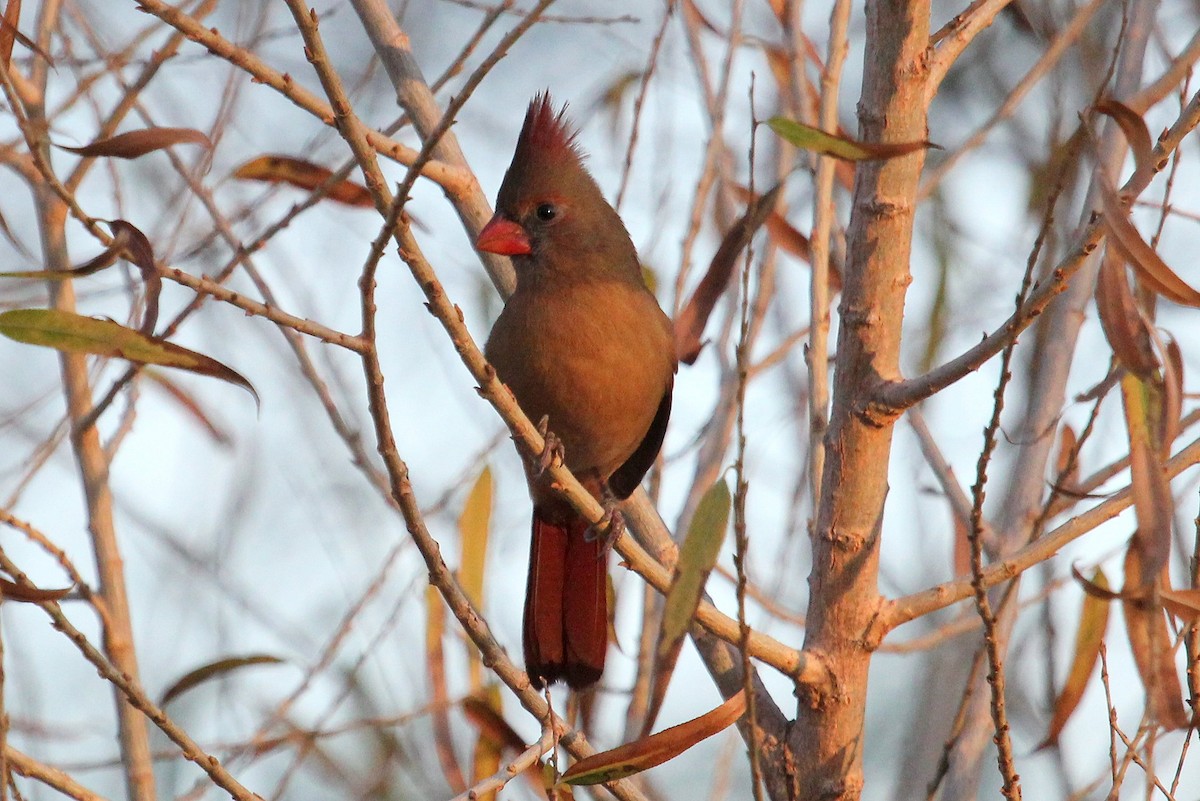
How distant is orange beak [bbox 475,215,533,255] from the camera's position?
10.6 feet

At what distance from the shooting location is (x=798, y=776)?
256cm

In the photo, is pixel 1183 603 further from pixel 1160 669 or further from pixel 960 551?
pixel 960 551

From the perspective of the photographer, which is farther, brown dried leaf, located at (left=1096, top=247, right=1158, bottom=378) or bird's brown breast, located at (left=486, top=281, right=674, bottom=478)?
bird's brown breast, located at (left=486, top=281, right=674, bottom=478)

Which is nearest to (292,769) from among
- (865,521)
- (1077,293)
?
(865,521)

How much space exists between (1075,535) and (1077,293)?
3.48 ft

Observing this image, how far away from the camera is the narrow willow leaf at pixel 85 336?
183cm

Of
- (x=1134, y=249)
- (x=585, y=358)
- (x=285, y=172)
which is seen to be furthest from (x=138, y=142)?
(x=1134, y=249)

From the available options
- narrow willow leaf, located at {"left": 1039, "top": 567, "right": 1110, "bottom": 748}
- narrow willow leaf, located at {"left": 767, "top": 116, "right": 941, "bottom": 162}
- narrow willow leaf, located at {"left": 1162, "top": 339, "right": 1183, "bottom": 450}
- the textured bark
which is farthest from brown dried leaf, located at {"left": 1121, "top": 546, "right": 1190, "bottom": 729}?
narrow willow leaf, located at {"left": 1039, "top": 567, "right": 1110, "bottom": 748}

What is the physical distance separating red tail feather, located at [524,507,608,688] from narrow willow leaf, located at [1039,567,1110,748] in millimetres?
1063

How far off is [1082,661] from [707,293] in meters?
1.17

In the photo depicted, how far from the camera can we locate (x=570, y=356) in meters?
3.21

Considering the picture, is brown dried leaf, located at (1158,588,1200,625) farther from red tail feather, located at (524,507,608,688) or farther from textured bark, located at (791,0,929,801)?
red tail feather, located at (524,507,608,688)

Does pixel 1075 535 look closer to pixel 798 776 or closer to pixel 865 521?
pixel 865 521

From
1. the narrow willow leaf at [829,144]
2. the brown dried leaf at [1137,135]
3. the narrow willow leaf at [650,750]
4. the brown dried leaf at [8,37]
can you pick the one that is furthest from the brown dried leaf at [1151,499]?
the brown dried leaf at [8,37]
